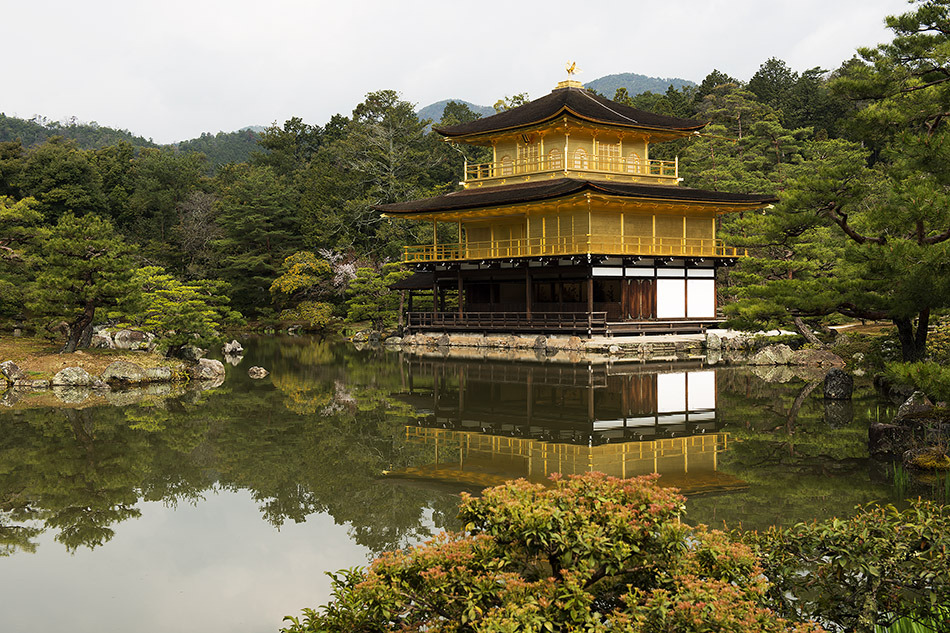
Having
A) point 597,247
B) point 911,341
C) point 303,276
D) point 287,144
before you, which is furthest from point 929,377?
point 287,144

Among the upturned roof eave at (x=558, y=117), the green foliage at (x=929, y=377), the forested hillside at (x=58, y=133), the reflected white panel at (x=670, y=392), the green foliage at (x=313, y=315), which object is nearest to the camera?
the green foliage at (x=929, y=377)

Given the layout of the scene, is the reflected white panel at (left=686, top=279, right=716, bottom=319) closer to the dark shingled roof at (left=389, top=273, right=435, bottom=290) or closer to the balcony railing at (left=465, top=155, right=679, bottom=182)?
the balcony railing at (left=465, top=155, right=679, bottom=182)

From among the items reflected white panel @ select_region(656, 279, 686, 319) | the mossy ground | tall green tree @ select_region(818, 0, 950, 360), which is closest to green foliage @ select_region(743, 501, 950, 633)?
tall green tree @ select_region(818, 0, 950, 360)

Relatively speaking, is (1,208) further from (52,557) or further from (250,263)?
(52,557)

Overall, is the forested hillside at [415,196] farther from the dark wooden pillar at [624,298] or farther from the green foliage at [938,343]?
the dark wooden pillar at [624,298]

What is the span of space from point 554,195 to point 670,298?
7.34 m

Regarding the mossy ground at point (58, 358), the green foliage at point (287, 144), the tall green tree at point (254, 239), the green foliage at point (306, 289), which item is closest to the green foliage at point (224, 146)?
the green foliage at point (287, 144)

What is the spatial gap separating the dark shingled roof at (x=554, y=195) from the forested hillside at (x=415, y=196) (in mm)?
2057

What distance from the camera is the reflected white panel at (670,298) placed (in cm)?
3247

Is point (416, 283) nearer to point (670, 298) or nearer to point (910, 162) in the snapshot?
point (670, 298)

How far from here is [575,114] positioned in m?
32.5

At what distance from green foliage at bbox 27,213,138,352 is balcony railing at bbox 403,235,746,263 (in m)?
15.6

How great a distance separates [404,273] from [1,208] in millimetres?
19930

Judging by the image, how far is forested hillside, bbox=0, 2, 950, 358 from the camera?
12078 millimetres
